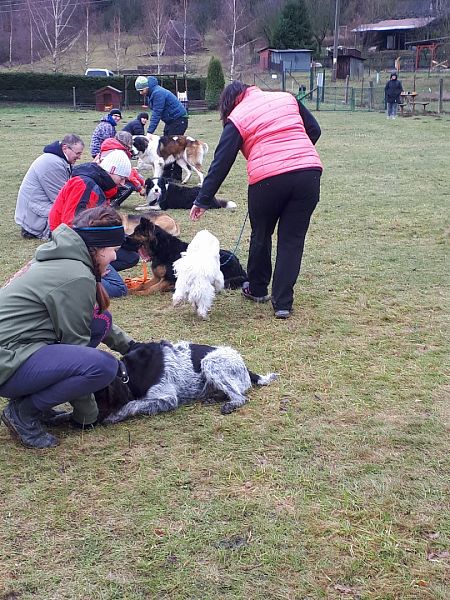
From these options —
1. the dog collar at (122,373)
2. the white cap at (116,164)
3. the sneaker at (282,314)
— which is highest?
the white cap at (116,164)

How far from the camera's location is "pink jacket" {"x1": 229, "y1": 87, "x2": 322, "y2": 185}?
502 cm

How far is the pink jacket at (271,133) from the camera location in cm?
502

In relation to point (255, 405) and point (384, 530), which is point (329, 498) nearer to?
point (384, 530)

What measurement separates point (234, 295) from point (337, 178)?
289 inches

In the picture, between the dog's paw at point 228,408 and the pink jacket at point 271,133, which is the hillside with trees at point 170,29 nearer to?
the pink jacket at point 271,133

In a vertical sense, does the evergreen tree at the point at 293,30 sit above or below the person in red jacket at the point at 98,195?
above

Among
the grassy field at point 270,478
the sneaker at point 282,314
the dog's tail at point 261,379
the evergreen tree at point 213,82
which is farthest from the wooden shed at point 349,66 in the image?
the dog's tail at point 261,379

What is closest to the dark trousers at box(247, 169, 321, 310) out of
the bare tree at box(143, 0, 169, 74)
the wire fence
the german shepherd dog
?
the german shepherd dog

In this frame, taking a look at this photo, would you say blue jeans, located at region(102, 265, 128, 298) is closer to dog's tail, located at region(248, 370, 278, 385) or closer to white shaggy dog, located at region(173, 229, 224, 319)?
white shaggy dog, located at region(173, 229, 224, 319)

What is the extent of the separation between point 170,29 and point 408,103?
35.1 meters

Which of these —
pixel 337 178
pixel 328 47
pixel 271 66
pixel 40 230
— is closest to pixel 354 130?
pixel 337 178

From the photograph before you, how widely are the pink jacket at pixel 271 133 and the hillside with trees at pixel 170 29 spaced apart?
155 ft

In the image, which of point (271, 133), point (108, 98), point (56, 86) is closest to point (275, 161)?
point (271, 133)

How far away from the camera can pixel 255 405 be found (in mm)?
3934
